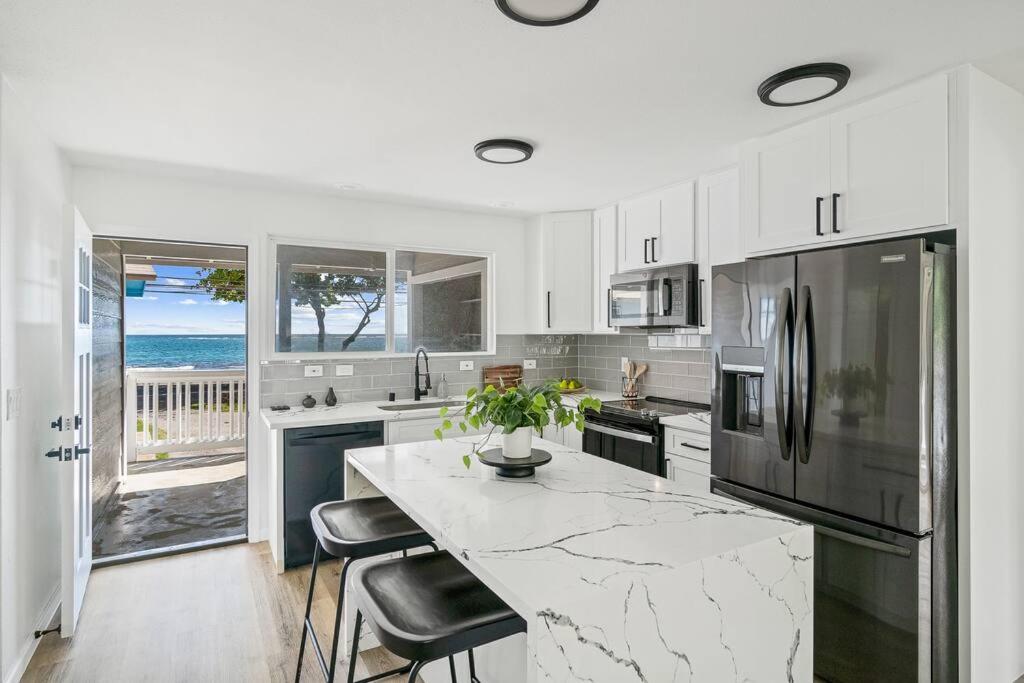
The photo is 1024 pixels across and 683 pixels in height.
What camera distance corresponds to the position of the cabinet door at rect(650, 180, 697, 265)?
3.40 metres

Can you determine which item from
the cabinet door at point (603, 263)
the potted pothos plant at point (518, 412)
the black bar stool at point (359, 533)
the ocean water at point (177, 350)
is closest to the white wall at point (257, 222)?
the cabinet door at point (603, 263)

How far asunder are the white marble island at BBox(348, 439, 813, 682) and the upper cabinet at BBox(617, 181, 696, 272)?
2.12 m

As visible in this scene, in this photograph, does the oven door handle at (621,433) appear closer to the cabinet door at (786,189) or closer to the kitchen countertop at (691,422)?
the kitchen countertop at (691,422)

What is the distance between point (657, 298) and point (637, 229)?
59 cm

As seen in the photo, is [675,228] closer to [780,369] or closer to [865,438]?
[780,369]

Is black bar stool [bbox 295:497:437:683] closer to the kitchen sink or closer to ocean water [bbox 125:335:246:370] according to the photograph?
the kitchen sink

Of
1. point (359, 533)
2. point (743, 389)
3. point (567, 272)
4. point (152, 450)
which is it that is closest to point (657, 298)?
point (567, 272)

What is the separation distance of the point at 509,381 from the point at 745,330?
2.45 meters

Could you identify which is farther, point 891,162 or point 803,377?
point 803,377

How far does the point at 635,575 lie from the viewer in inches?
43.3

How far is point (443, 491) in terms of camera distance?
170 centimetres

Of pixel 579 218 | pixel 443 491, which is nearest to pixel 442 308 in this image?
pixel 579 218

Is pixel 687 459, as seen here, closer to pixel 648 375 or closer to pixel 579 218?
pixel 648 375

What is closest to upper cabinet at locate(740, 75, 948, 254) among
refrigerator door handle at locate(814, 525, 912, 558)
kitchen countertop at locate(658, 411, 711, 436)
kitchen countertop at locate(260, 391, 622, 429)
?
kitchen countertop at locate(658, 411, 711, 436)
